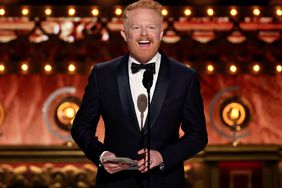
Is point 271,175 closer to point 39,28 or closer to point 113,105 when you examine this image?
point 39,28

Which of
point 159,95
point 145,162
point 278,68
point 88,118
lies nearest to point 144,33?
point 159,95

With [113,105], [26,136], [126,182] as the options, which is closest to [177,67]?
[113,105]

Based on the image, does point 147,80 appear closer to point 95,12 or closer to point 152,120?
point 152,120

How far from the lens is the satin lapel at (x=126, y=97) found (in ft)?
7.96

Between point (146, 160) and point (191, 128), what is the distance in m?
0.32

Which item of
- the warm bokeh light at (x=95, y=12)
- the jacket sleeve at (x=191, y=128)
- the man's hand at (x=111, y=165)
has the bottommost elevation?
the man's hand at (x=111, y=165)

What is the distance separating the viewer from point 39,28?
17.8ft

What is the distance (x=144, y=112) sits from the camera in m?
2.45

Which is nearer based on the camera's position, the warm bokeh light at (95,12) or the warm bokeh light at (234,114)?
the warm bokeh light at (95,12)

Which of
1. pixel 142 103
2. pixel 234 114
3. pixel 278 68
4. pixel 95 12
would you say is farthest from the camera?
pixel 234 114

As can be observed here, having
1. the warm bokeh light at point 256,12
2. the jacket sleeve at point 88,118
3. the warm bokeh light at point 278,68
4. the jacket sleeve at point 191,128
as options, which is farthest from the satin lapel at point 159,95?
the warm bokeh light at point 278,68

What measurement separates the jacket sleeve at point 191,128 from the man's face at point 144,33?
21 cm

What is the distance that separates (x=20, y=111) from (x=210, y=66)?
→ 5.65ft

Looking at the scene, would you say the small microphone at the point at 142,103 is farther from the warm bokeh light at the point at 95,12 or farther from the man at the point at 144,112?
the warm bokeh light at the point at 95,12
